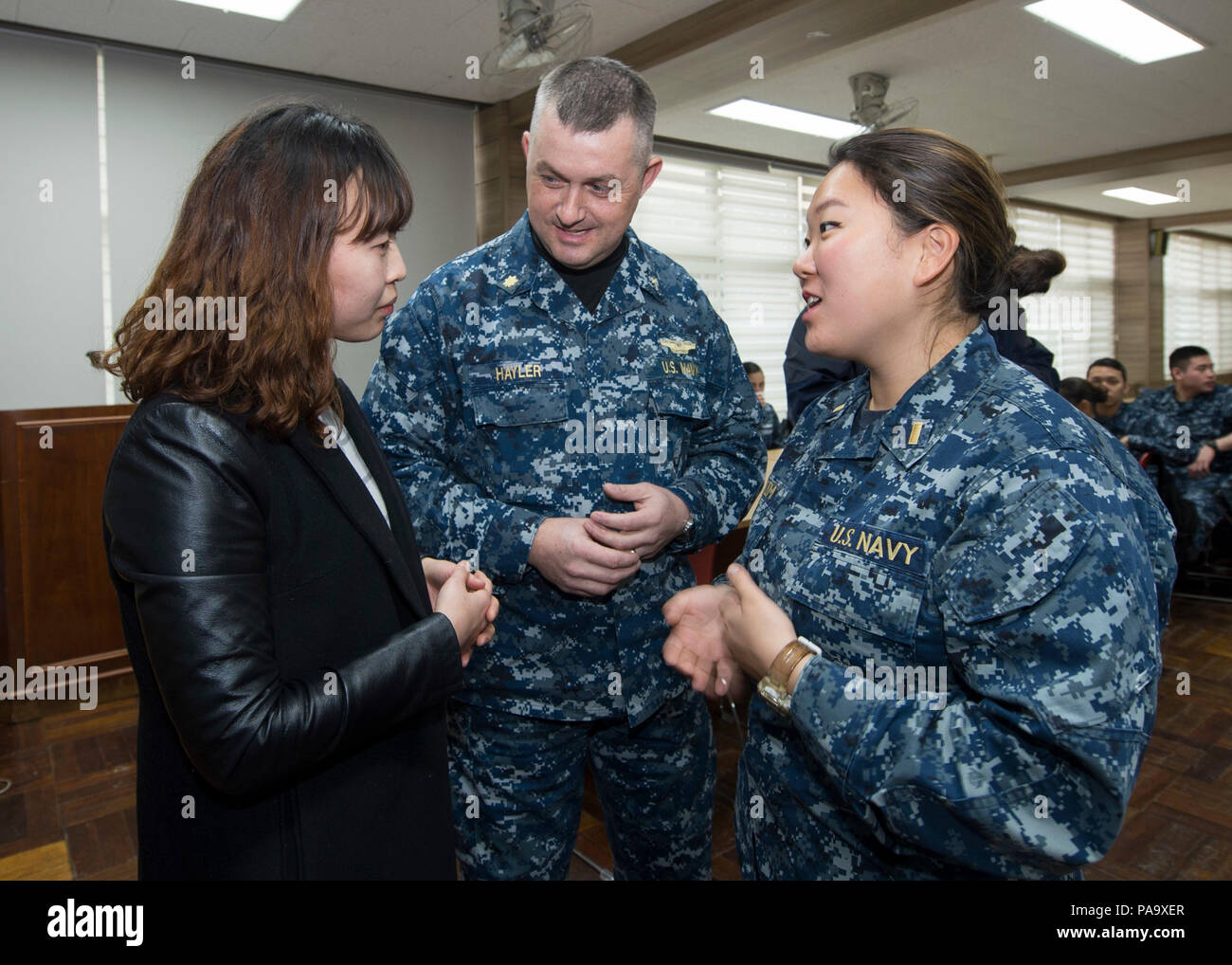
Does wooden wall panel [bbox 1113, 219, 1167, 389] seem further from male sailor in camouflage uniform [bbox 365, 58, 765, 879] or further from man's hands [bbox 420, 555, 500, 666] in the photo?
man's hands [bbox 420, 555, 500, 666]

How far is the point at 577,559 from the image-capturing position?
1.45 metres

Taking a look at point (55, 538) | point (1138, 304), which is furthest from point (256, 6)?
point (1138, 304)

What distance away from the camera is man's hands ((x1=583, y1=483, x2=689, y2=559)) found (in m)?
1.46

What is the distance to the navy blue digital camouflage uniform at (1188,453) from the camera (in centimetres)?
530

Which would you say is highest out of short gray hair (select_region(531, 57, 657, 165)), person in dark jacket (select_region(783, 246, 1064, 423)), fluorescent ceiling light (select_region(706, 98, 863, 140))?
fluorescent ceiling light (select_region(706, 98, 863, 140))

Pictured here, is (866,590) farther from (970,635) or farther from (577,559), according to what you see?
(577,559)

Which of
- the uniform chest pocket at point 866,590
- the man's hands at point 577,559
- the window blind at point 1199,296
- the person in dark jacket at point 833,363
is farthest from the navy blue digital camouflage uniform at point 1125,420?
the window blind at point 1199,296

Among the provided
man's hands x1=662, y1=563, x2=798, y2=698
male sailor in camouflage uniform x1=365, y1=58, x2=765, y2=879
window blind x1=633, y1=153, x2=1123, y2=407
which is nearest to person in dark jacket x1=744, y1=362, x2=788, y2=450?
window blind x1=633, y1=153, x2=1123, y2=407

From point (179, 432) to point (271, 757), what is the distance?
365mm

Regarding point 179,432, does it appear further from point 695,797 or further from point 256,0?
point 256,0

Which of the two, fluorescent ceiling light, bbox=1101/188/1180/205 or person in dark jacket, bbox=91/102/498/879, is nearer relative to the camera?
person in dark jacket, bbox=91/102/498/879

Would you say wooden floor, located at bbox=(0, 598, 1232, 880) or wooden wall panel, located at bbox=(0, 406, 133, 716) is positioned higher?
wooden wall panel, located at bbox=(0, 406, 133, 716)

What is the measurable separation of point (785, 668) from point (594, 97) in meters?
1.11
